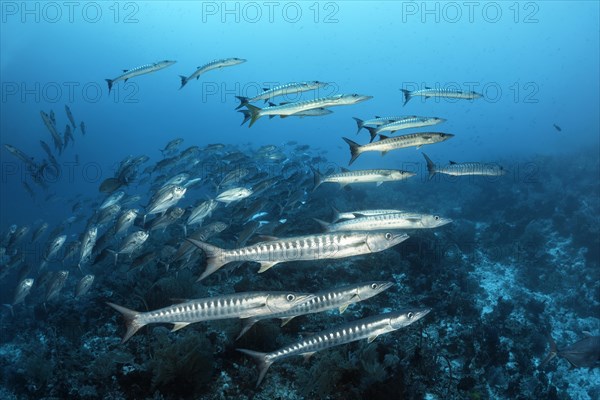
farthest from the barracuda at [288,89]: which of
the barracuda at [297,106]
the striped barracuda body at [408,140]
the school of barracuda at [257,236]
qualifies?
the striped barracuda body at [408,140]

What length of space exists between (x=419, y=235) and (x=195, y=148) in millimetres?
8787

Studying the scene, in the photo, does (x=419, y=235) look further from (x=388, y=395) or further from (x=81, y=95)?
(x=81, y=95)

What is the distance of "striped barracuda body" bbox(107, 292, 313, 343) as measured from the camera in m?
4.57

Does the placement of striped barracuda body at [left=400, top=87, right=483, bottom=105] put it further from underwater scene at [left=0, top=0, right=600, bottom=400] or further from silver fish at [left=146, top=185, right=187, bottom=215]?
silver fish at [left=146, top=185, right=187, bottom=215]

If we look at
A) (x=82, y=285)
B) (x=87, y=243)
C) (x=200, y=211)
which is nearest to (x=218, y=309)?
(x=200, y=211)

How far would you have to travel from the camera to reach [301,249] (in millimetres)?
4832

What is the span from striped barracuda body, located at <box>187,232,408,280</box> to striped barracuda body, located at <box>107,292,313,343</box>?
0.43 m

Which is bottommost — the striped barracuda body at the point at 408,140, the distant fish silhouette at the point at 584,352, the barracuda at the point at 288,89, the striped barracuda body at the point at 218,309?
the distant fish silhouette at the point at 584,352

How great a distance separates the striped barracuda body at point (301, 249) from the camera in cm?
472

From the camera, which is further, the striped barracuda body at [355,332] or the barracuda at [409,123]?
the barracuda at [409,123]

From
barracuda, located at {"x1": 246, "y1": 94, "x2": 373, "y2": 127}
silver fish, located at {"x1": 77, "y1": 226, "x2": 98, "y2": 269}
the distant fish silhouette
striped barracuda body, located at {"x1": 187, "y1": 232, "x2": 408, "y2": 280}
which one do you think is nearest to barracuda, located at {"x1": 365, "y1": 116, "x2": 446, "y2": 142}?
barracuda, located at {"x1": 246, "y1": 94, "x2": 373, "y2": 127}

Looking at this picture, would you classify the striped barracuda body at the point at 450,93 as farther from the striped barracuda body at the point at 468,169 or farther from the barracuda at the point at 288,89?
the barracuda at the point at 288,89

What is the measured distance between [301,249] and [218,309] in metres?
1.41

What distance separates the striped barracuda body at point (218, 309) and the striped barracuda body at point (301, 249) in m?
0.43
